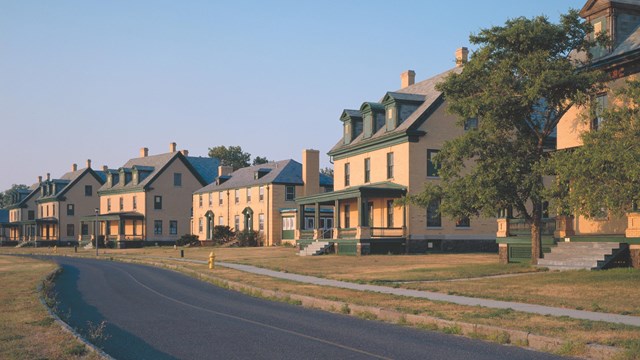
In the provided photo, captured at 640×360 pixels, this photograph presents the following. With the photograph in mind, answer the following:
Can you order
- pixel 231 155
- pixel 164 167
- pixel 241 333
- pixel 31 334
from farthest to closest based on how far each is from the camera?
1. pixel 231 155
2. pixel 164 167
3. pixel 241 333
4. pixel 31 334

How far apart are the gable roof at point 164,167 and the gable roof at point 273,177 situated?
10303 mm

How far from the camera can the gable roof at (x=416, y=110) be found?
43.6 m

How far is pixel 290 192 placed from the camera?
212ft

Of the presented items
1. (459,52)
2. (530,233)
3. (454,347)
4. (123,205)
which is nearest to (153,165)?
(123,205)

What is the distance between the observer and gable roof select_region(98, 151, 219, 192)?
81.4 meters

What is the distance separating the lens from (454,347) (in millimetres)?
12117

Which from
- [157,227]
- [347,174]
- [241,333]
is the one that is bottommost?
[241,333]

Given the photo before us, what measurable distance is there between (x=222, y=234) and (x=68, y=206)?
1448 inches

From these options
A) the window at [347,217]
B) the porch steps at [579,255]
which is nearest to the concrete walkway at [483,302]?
the porch steps at [579,255]

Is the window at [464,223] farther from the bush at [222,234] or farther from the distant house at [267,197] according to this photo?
the bush at [222,234]

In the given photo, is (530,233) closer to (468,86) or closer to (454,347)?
(468,86)

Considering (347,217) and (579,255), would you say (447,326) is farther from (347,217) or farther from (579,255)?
(347,217)

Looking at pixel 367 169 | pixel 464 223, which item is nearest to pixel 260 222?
pixel 367 169

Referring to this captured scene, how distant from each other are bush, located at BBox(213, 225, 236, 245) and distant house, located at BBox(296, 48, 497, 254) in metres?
19.7
